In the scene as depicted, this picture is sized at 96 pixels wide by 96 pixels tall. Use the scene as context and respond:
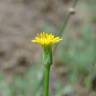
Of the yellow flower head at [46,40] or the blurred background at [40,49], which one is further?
the blurred background at [40,49]

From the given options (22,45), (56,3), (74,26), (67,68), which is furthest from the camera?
(56,3)

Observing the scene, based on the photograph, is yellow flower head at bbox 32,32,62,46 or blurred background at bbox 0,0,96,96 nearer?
yellow flower head at bbox 32,32,62,46

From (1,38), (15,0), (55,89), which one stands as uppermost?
(15,0)

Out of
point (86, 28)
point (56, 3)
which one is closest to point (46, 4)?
point (56, 3)

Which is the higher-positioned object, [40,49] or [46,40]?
[46,40]

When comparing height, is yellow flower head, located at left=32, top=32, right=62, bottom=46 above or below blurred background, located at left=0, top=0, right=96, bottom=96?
above

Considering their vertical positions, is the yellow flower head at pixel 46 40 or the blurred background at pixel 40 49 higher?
the yellow flower head at pixel 46 40

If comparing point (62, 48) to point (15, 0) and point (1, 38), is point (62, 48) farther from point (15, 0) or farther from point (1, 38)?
point (15, 0)

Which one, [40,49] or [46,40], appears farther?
[40,49]
